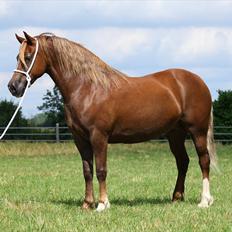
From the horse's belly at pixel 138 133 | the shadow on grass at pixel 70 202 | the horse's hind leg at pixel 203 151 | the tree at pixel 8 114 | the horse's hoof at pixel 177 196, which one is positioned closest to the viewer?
the horse's belly at pixel 138 133

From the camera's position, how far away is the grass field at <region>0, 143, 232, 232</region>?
6895 mm

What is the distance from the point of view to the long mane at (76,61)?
831cm

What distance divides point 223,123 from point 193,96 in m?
23.1

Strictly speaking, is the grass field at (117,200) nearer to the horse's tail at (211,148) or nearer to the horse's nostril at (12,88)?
the horse's tail at (211,148)

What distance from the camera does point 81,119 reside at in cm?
816

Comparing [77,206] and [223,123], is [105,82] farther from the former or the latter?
[223,123]

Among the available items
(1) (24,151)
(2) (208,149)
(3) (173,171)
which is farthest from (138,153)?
(2) (208,149)

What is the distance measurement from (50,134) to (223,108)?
871cm

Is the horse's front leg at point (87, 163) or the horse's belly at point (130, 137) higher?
the horse's belly at point (130, 137)

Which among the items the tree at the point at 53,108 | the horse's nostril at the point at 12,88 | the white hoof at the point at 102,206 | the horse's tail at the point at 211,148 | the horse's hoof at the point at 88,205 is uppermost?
the horse's nostril at the point at 12,88

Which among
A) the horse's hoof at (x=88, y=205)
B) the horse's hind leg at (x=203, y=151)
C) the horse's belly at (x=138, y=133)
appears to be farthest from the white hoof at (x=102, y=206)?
the horse's hind leg at (x=203, y=151)

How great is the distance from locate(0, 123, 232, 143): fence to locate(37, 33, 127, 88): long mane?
21821 mm

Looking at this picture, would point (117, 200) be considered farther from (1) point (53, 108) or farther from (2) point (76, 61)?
(1) point (53, 108)

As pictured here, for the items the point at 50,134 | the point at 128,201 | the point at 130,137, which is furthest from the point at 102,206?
the point at 50,134
